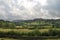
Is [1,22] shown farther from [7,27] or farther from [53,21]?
[53,21]

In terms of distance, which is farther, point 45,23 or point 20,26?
point 45,23

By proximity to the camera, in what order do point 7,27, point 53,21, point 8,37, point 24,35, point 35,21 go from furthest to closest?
point 35,21 → point 53,21 → point 7,27 → point 24,35 → point 8,37

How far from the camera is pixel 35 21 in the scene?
79.9 ft

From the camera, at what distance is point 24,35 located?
1659 centimetres

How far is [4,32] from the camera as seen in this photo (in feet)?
55.7

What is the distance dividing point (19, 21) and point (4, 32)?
12.8 ft

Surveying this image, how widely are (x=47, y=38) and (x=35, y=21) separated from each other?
919 cm

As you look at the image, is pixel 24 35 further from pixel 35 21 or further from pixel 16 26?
pixel 35 21

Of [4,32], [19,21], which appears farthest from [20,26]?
[4,32]

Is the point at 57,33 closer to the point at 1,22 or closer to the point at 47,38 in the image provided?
the point at 47,38

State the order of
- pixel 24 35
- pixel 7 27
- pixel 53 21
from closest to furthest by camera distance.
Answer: pixel 24 35 < pixel 7 27 < pixel 53 21

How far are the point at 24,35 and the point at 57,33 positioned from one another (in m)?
3.12

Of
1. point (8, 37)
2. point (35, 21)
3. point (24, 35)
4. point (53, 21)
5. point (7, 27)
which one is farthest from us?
point (35, 21)

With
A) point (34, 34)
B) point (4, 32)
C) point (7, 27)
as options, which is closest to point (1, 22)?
point (7, 27)
